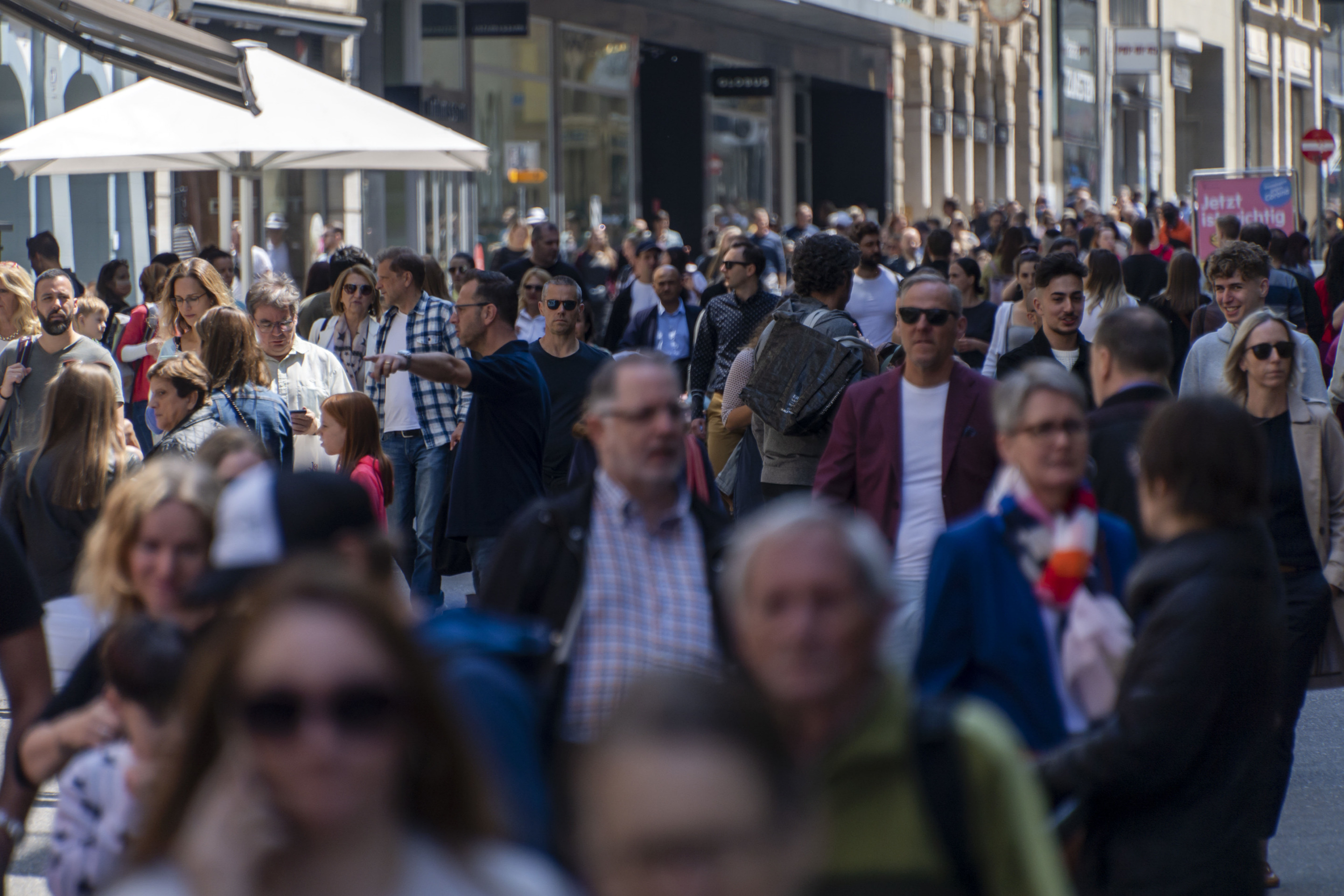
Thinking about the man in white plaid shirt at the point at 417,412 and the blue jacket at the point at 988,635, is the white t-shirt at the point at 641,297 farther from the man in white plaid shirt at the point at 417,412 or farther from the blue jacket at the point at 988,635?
the blue jacket at the point at 988,635

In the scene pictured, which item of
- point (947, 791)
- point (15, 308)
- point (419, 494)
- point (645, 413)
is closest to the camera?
point (947, 791)

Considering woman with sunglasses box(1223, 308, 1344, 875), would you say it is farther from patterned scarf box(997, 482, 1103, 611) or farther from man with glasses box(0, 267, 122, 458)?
man with glasses box(0, 267, 122, 458)

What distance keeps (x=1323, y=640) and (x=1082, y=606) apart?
263 centimetres

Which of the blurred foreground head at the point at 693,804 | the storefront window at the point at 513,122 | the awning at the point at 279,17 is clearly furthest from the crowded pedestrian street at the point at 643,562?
the storefront window at the point at 513,122

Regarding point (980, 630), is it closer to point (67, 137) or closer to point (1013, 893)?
point (1013, 893)

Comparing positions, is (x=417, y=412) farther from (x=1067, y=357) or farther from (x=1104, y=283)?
(x=1104, y=283)

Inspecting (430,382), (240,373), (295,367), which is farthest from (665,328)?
(240,373)

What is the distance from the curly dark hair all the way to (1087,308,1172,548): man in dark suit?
2.32m

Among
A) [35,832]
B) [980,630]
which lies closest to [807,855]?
[980,630]

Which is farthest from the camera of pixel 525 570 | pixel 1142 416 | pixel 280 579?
pixel 1142 416

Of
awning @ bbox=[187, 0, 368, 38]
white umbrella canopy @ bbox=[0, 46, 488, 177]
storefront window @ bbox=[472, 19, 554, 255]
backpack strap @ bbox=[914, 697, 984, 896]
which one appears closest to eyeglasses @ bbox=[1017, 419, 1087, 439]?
backpack strap @ bbox=[914, 697, 984, 896]

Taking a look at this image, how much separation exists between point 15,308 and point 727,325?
12.9 ft

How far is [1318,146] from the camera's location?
3077 cm

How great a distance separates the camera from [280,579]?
7.52 ft
